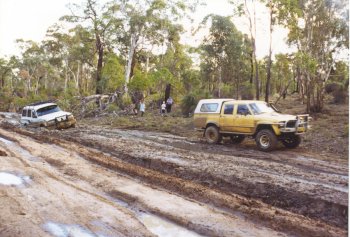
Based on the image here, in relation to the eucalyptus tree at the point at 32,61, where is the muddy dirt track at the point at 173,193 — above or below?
below

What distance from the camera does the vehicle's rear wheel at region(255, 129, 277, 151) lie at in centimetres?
1246

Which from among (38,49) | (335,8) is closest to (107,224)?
(335,8)

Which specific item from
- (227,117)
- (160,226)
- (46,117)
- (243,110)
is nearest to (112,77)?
(46,117)

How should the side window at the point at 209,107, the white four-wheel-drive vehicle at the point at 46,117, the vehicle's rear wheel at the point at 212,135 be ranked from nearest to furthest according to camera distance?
the vehicle's rear wheel at the point at 212,135 < the side window at the point at 209,107 < the white four-wheel-drive vehicle at the point at 46,117

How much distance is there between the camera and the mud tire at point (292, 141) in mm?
13308

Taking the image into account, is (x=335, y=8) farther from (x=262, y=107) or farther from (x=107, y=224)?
(x=107, y=224)

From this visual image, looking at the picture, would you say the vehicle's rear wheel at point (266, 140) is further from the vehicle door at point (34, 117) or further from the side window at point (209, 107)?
the vehicle door at point (34, 117)

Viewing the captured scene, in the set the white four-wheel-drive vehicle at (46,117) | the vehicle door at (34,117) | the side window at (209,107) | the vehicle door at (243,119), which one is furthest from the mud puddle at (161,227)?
the vehicle door at (34,117)

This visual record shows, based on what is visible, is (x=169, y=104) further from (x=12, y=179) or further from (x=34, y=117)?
(x=12, y=179)

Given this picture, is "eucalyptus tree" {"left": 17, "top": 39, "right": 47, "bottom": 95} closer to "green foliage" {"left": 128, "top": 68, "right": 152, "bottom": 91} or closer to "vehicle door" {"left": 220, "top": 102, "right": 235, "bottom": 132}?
"green foliage" {"left": 128, "top": 68, "right": 152, "bottom": 91}

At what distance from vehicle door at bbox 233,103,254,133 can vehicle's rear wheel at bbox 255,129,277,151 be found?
0.48m

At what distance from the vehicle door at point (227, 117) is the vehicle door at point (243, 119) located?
185 millimetres

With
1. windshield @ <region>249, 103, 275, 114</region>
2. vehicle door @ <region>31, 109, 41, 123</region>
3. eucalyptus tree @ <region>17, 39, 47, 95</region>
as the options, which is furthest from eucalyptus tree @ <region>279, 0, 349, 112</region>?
eucalyptus tree @ <region>17, 39, 47, 95</region>

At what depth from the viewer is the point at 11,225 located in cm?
564
